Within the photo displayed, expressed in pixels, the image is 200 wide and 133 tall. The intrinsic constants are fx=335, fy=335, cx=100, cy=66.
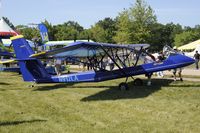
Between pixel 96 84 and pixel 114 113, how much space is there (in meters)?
8.77

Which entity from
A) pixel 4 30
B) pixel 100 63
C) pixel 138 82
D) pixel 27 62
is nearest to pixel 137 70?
pixel 138 82

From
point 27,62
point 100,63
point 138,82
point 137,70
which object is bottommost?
point 138,82

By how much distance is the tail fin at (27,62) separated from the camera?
17.9 meters

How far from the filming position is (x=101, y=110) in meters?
11.4

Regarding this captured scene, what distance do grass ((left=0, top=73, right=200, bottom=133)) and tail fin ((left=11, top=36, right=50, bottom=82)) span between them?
117cm

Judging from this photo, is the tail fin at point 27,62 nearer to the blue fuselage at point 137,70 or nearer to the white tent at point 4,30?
the blue fuselage at point 137,70

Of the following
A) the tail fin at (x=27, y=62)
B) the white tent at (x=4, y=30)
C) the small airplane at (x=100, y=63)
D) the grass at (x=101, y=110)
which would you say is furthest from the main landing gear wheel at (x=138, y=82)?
the white tent at (x=4, y=30)

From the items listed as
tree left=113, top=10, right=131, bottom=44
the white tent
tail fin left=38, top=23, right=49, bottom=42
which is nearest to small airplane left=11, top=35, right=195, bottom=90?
the white tent

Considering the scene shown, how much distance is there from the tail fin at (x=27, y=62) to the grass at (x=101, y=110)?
3.85 ft

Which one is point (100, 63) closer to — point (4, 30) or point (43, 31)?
point (4, 30)

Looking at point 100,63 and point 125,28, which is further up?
point 125,28

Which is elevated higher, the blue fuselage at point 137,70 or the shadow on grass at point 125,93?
the blue fuselage at point 137,70

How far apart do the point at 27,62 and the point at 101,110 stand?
312 inches

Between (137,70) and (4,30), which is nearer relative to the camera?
(137,70)
